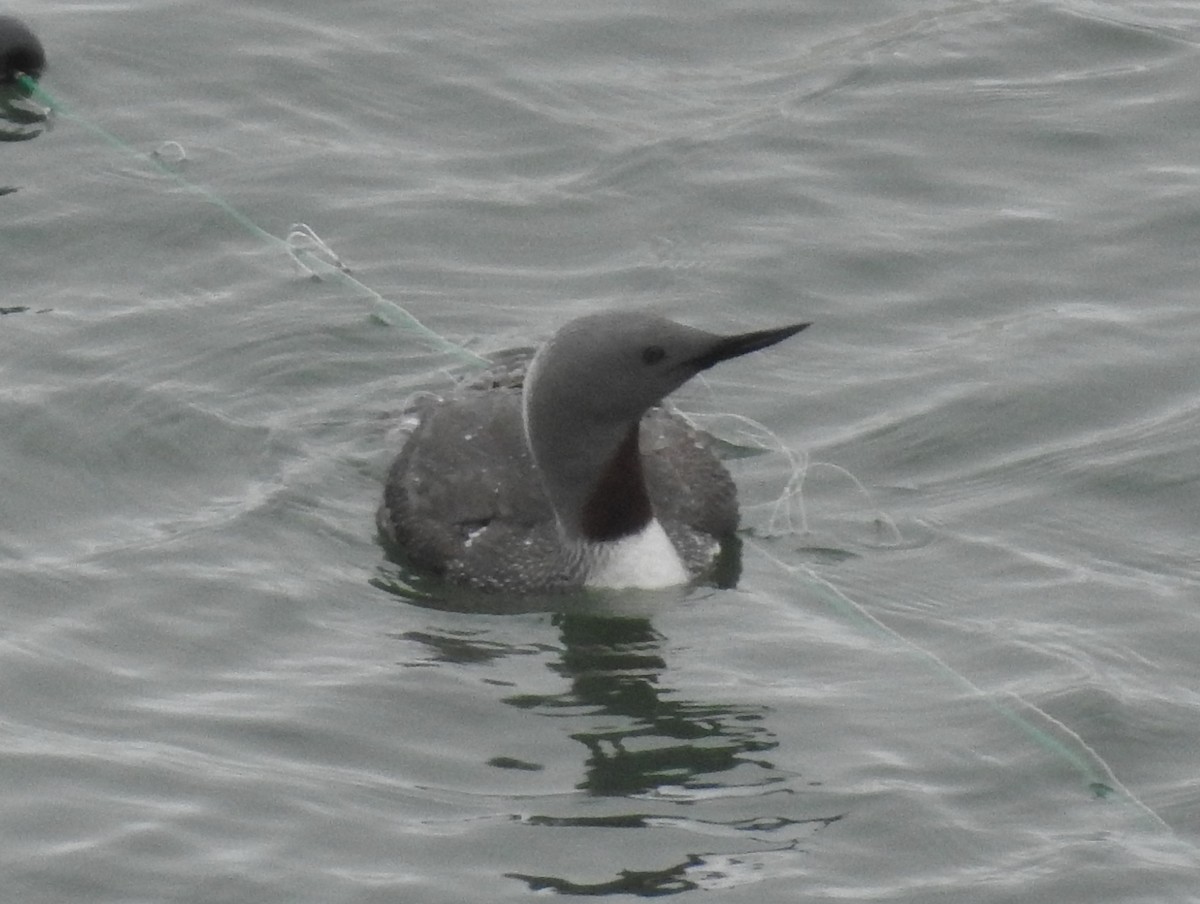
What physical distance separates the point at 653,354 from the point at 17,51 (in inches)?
183

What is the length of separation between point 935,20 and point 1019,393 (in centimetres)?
335

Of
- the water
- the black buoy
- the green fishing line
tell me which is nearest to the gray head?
the water

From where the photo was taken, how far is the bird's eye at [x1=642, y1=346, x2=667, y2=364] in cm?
847

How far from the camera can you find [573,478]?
8.91 metres

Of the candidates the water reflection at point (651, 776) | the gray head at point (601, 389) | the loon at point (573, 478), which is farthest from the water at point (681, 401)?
the gray head at point (601, 389)

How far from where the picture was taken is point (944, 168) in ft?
38.1

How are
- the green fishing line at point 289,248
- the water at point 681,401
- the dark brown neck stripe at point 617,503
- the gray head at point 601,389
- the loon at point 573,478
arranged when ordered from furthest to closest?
the green fishing line at point 289,248
the dark brown neck stripe at point 617,503
the loon at point 573,478
the gray head at point 601,389
the water at point 681,401

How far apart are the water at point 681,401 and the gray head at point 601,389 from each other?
16.3 inches

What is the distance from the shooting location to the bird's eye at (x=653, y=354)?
8469 millimetres

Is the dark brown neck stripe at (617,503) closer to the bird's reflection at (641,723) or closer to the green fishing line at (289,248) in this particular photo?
the bird's reflection at (641,723)

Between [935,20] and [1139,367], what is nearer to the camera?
[1139,367]

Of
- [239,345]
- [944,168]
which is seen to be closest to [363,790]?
[239,345]

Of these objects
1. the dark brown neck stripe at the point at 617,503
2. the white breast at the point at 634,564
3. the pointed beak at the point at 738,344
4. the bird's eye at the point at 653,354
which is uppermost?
the pointed beak at the point at 738,344

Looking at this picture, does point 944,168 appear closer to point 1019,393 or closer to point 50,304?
point 1019,393
